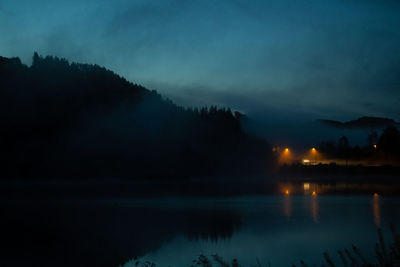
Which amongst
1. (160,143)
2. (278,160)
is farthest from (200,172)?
(278,160)

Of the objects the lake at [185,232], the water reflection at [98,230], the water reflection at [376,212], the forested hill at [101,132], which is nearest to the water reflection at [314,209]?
the lake at [185,232]

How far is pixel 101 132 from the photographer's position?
117500 mm

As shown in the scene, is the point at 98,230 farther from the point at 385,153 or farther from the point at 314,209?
the point at 385,153

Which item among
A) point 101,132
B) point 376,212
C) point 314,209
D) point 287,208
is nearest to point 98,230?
→ point 287,208

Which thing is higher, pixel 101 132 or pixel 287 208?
pixel 101 132

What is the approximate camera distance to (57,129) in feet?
367

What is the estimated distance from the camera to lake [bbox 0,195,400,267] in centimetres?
1816

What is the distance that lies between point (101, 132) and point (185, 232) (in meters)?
96.2

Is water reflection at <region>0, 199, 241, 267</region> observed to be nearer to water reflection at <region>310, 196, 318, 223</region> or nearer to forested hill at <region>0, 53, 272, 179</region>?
water reflection at <region>310, 196, 318, 223</region>

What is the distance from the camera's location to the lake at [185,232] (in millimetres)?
18156

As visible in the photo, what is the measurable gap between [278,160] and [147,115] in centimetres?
3500

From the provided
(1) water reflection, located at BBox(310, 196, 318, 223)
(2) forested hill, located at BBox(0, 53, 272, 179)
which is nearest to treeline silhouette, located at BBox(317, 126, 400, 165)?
(2) forested hill, located at BBox(0, 53, 272, 179)

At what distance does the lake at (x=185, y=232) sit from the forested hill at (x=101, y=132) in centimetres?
6638

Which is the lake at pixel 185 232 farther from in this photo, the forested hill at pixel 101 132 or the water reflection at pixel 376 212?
the forested hill at pixel 101 132
